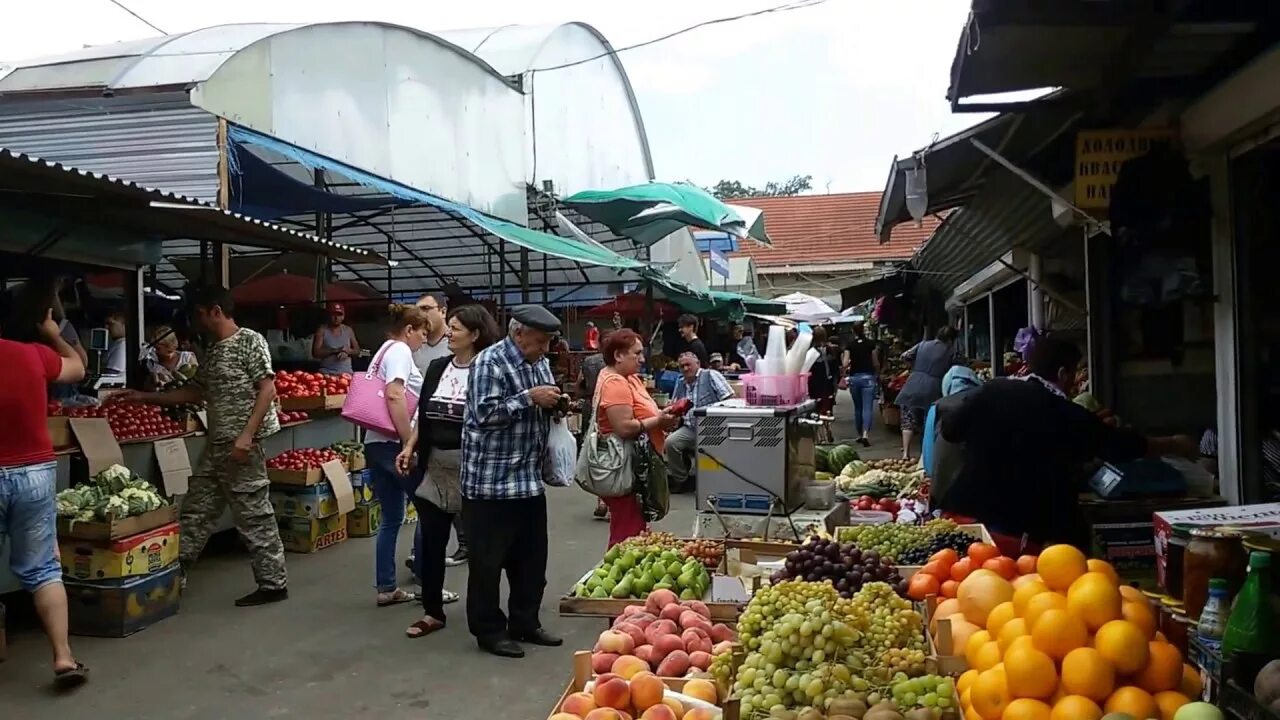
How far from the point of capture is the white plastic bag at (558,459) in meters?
5.55

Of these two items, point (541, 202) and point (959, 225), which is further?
point (541, 202)

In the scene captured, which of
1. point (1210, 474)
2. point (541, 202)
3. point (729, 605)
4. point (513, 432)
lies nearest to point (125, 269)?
point (513, 432)

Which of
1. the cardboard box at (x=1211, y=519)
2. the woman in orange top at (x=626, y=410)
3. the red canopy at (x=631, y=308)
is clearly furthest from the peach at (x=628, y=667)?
the red canopy at (x=631, y=308)

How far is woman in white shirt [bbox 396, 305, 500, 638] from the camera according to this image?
583 cm

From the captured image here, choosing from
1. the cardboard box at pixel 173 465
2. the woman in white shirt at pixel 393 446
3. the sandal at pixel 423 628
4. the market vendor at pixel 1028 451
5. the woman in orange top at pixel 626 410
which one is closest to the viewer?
the market vendor at pixel 1028 451

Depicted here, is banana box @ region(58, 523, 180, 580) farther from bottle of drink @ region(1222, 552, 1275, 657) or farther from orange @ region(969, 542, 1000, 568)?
bottle of drink @ region(1222, 552, 1275, 657)

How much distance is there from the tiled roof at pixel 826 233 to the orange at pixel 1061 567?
82.5 feet

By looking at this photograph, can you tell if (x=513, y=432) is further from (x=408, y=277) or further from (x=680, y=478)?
(x=408, y=277)

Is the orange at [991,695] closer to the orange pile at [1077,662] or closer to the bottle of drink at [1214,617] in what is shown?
the orange pile at [1077,662]

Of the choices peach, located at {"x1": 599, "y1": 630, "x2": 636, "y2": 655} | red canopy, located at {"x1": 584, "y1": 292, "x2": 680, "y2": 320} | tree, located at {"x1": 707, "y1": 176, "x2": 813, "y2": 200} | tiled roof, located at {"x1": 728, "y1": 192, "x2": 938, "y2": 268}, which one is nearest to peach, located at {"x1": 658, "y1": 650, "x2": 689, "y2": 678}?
peach, located at {"x1": 599, "y1": 630, "x2": 636, "y2": 655}

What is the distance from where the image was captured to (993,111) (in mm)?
5066

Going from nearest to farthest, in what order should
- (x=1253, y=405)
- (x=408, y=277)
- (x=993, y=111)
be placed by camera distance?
(x=1253, y=405), (x=993, y=111), (x=408, y=277)

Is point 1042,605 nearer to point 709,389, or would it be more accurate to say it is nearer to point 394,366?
point 394,366

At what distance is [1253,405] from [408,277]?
669 inches
